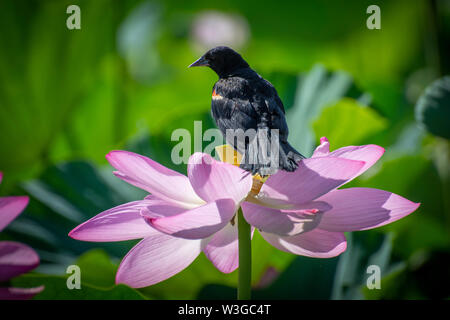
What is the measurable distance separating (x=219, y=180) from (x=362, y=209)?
0.10 meters

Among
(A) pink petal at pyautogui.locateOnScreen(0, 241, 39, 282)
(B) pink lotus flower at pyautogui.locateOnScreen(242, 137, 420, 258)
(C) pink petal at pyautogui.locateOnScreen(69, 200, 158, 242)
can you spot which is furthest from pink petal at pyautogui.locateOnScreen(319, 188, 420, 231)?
(A) pink petal at pyautogui.locateOnScreen(0, 241, 39, 282)

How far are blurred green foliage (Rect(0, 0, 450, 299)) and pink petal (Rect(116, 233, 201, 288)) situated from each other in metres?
0.04

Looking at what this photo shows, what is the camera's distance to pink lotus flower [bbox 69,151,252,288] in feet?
0.94

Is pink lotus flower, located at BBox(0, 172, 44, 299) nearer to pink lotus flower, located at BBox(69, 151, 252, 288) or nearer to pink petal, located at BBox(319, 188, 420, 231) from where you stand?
pink lotus flower, located at BBox(69, 151, 252, 288)

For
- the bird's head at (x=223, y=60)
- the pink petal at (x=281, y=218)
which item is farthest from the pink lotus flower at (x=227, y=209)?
the bird's head at (x=223, y=60)

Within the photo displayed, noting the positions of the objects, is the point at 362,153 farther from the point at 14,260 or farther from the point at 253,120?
the point at 14,260

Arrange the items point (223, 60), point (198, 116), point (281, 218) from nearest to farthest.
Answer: point (281, 218), point (223, 60), point (198, 116)

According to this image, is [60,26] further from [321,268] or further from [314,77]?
[321,268]

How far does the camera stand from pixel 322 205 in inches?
11.6

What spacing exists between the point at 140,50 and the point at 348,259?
0.84m

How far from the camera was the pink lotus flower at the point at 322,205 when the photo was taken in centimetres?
29

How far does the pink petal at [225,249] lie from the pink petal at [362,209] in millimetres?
72

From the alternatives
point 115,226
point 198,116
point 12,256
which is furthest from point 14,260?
point 198,116

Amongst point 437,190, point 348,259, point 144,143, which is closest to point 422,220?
point 437,190
